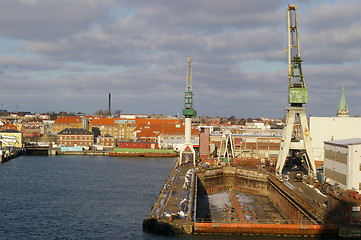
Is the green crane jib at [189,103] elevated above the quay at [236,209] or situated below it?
above

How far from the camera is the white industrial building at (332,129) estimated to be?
62.9 meters

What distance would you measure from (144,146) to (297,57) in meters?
60.5

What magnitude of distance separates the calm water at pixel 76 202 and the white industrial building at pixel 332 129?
2053 cm

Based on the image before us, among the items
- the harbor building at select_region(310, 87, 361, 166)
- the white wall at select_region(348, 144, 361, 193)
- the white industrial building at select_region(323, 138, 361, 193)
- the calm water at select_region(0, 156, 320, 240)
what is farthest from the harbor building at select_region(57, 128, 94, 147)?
the white wall at select_region(348, 144, 361, 193)

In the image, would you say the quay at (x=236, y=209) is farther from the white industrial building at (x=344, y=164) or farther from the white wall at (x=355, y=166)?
the white wall at (x=355, y=166)

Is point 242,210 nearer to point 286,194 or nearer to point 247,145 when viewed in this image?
point 286,194

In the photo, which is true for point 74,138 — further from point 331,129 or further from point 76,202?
point 76,202

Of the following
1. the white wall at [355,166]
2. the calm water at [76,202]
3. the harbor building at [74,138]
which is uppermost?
the harbor building at [74,138]

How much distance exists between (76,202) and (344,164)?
23256mm

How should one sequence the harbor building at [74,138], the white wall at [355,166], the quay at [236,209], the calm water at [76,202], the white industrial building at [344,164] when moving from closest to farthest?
the quay at [236,209] → the calm water at [76,202] → the white wall at [355,166] → the white industrial building at [344,164] → the harbor building at [74,138]

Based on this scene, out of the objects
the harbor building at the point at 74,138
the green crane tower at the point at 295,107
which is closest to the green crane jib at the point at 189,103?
the green crane tower at the point at 295,107

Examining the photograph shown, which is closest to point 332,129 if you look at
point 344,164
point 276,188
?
point 276,188

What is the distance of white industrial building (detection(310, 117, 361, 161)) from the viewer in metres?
62.9

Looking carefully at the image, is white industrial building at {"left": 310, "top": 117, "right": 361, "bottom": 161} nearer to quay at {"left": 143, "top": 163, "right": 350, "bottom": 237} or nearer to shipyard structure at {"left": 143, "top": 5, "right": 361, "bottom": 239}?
shipyard structure at {"left": 143, "top": 5, "right": 361, "bottom": 239}
